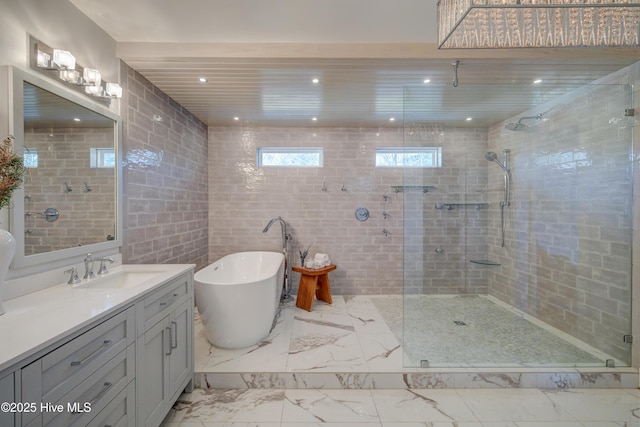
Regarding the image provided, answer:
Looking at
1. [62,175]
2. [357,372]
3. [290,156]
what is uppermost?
[290,156]

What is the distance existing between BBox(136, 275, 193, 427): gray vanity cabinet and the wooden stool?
1565 mm

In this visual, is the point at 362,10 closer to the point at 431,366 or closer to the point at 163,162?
the point at 163,162

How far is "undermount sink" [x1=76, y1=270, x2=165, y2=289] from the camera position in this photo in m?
1.65

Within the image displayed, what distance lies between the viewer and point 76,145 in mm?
1708

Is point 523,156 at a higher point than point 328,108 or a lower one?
lower

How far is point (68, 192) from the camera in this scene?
166 cm

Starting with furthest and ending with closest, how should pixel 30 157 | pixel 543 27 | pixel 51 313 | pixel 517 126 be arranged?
pixel 517 126 < pixel 30 157 < pixel 543 27 < pixel 51 313

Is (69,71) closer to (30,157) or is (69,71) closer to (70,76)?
(70,76)

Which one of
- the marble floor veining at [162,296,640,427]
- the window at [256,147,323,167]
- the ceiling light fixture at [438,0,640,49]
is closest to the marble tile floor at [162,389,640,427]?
the marble floor veining at [162,296,640,427]

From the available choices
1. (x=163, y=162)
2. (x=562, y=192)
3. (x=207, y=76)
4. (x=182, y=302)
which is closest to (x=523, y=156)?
(x=562, y=192)

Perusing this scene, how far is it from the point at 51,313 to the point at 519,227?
13.1 ft

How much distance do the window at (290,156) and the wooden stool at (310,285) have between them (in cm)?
152

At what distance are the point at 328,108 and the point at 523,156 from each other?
231 cm

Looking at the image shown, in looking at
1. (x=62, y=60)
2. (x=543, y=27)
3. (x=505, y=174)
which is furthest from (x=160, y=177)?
(x=505, y=174)
